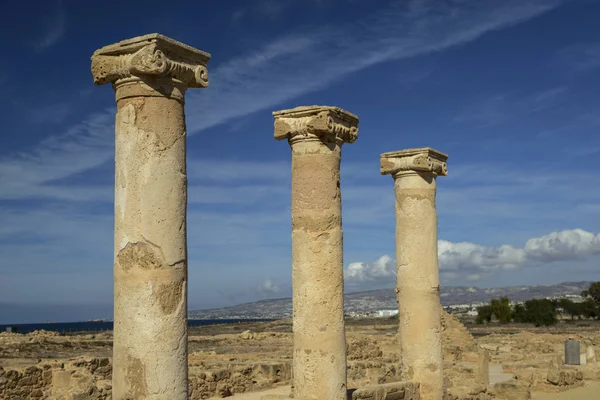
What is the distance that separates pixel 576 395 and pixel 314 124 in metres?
14.1

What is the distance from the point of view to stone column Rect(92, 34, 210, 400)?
667 centimetres

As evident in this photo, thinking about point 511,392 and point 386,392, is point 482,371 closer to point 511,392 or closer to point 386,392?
point 511,392

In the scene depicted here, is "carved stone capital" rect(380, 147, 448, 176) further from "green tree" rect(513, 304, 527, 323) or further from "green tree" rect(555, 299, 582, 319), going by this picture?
"green tree" rect(555, 299, 582, 319)

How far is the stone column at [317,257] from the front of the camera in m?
9.79

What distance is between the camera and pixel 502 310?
263ft

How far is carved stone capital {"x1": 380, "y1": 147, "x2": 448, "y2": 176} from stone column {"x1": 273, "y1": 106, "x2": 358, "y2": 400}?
112 inches

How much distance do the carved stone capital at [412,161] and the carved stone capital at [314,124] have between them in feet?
7.99

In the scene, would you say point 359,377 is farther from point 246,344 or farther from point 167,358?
point 246,344

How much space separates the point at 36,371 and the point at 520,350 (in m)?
24.1

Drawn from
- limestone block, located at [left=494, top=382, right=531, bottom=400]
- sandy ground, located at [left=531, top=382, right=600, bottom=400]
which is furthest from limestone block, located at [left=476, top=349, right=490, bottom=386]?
sandy ground, located at [left=531, top=382, right=600, bottom=400]

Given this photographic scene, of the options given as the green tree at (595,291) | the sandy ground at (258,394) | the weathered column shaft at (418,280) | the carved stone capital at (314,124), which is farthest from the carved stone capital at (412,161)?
the green tree at (595,291)

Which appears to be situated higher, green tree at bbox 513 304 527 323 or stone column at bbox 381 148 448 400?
stone column at bbox 381 148 448 400

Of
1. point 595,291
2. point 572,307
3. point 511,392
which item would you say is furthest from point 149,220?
point 572,307

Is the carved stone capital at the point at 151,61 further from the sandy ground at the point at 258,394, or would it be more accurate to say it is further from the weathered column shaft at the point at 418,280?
the sandy ground at the point at 258,394
